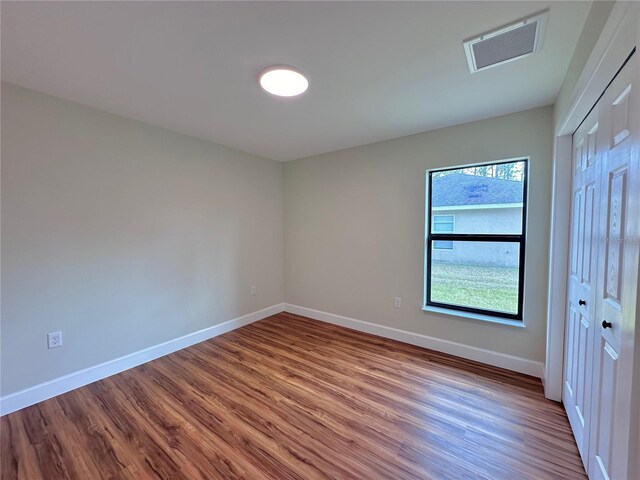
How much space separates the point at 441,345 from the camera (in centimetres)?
276

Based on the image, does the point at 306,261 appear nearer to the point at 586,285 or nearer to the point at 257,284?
the point at 257,284

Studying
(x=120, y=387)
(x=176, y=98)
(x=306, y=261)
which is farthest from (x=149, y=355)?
(x=176, y=98)

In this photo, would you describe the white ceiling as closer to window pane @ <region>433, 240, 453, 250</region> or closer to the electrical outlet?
window pane @ <region>433, 240, 453, 250</region>

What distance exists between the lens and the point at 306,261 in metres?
3.87

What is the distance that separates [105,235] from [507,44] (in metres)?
3.26

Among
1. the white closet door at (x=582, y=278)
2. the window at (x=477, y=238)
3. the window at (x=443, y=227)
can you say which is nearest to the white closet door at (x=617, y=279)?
the white closet door at (x=582, y=278)

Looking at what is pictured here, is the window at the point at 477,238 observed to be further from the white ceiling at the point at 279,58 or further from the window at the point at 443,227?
the white ceiling at the point at 279,58

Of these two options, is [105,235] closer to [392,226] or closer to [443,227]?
[392,226]

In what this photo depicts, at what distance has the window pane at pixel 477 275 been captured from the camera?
2.48m

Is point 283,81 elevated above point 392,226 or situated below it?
above

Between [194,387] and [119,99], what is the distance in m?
2.41

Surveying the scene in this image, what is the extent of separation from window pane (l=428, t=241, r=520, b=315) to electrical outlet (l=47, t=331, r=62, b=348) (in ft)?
11.3

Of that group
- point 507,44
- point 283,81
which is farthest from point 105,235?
point 507,44

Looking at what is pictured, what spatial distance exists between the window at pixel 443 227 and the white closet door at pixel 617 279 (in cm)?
152
